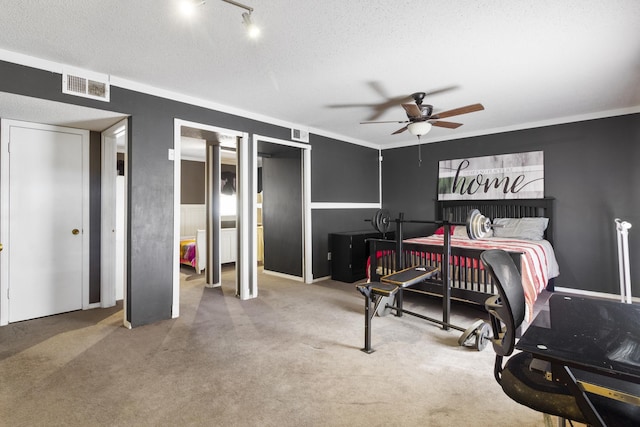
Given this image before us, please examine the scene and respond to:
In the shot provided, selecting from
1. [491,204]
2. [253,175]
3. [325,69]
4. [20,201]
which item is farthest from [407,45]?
[20,201]

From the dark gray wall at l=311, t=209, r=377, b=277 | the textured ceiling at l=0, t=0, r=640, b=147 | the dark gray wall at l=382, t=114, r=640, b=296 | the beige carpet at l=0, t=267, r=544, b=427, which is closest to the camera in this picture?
the beige carpet at l=0, t=267, r=544, b=427

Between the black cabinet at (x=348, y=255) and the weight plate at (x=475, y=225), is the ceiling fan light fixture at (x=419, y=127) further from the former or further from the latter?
the black cabinet at (x=348, y=255)

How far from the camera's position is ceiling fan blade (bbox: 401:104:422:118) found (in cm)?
336

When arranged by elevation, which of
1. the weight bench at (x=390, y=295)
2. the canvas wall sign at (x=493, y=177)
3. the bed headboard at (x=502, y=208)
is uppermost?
the canvas wall sign at (x=493, y=177)

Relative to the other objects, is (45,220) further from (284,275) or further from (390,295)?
(390,295)

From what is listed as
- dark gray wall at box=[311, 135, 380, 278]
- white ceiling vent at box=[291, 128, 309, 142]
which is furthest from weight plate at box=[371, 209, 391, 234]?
white ceiling vent at box=[291, 128, 309, 142]

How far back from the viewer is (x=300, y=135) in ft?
16.5

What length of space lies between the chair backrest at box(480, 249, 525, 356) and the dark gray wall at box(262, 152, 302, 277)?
3909mm

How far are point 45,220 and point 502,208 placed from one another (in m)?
6.35

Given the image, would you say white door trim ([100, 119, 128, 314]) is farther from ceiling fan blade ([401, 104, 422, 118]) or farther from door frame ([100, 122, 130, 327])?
ceiling fan blade ([401, 104, 422, 118])

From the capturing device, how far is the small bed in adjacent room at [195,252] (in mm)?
5605

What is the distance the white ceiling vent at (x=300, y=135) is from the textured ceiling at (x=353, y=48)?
0.91 meters

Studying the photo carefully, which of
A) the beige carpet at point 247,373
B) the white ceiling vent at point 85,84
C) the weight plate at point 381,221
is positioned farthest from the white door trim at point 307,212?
the white ceiling vent at point 85,84

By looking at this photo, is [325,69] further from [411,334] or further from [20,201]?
[20,201]
